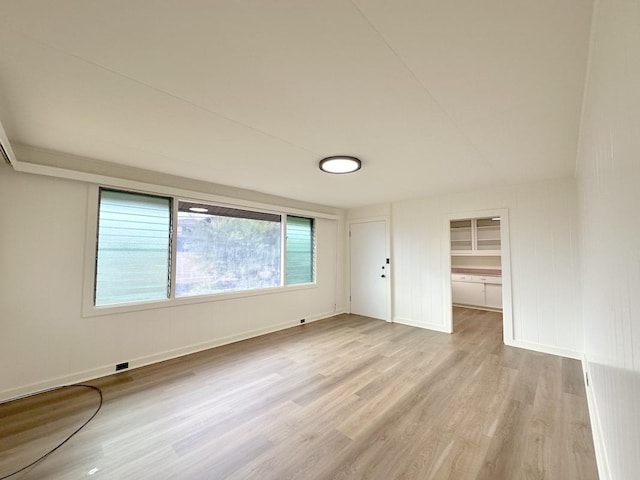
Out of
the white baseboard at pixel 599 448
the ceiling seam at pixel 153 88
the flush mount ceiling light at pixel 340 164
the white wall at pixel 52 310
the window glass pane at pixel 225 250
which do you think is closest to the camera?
the ceiling seam at pixel 153 88

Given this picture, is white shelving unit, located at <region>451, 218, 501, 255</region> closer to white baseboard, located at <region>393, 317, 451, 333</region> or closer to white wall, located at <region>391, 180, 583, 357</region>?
white wall, located at <region>391, 180, 583, 357</region>

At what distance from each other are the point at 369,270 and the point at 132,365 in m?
4.10

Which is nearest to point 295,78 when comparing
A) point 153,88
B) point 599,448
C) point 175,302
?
point 153,88

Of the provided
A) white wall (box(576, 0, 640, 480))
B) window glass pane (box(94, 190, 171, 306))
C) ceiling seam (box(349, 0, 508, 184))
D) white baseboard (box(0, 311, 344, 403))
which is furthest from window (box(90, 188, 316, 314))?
white wall (box(576, 0, 640, 480))

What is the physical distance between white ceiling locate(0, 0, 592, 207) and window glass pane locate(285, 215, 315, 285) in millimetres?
2286

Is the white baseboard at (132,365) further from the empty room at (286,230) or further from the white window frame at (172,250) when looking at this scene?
the white window frame at (172,250)

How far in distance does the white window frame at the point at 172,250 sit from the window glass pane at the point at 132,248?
0.21 ft

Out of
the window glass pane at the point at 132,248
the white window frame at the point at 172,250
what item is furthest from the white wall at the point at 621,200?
the window glass pane at the point at 132,248

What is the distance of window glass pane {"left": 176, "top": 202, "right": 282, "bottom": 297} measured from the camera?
3590 mm

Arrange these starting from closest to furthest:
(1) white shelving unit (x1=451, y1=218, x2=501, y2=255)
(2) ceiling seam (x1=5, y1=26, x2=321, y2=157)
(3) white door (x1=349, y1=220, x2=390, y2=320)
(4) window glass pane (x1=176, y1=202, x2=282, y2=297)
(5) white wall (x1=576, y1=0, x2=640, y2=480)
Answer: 1. (5) white wall (x1=576, y1=0, x2=640, y2=480)
2. (2) ceiling seam (x1=5, y1=26, x2=321, y2=157)
3. (4) window glass pane (x1=176, y1=202, x2=282, y2=297)
4. (3) white door (x1=349, y1=220, x2=390, y2=320)
5. (1) white shelving unit (x1=451, y1=218, x2=501, y2=255)

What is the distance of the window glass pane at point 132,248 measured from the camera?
2.96 m

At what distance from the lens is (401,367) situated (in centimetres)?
309

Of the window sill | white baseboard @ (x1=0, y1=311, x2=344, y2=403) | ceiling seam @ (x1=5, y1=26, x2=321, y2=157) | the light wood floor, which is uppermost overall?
ceiling seam @ (x1=5, y1=26, x2=321, y2=157)

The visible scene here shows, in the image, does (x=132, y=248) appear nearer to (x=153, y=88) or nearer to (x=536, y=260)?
(x=153, y=88)
